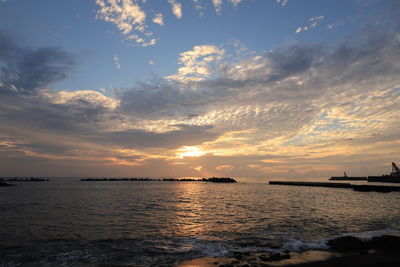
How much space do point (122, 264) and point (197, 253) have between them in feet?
Result: 15.3

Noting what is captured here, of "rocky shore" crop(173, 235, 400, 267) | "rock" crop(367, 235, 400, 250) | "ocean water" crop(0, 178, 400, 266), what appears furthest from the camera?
"rock" crop(367, 235, 400, 250)

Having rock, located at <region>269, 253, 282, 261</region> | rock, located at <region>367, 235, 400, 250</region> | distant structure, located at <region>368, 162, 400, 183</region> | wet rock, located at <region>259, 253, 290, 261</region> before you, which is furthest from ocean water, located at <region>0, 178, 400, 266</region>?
distant structure, located at <region>368, 162, 400, 183</region>

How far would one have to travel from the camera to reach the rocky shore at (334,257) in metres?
13.1

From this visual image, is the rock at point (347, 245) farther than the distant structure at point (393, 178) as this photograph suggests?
No

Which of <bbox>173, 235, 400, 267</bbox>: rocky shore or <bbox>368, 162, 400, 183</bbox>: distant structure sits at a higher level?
<bbox>368, 162, 400, 183</bbox>: distant structure

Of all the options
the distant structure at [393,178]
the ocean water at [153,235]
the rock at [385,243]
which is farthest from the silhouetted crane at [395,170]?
the rock at [385,243]

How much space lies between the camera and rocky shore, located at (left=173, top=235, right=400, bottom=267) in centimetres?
1307

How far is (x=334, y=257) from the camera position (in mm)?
14172

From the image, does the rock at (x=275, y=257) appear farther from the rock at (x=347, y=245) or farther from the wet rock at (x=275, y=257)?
the rock at (x=347, y=245)

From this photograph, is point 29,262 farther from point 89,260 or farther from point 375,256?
point 375,256

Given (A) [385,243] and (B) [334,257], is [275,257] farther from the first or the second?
(A) [385,243]

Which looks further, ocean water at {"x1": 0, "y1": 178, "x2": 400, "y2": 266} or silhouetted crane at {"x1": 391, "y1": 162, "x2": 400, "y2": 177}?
silhouetted crane at {"x1": 391, "y1": 162, "x2": 400, "y2": 177}

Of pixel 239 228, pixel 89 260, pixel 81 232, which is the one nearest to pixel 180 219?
pixel 239 228

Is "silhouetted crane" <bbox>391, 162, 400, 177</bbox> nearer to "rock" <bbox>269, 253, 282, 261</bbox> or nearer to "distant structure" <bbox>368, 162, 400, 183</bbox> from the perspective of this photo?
"distant structure" <bbox>368, 162, 400, 183</bbox>
